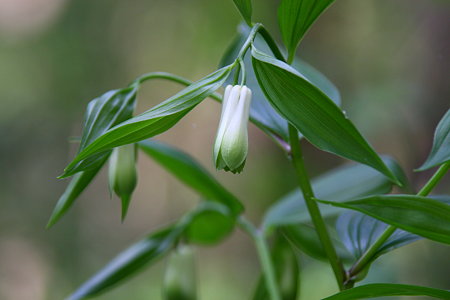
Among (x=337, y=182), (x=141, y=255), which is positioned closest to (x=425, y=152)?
(x=337, y=182)

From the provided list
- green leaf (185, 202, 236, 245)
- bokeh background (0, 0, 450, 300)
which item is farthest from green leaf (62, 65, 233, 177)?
bokeh background (0, 0, 450, 300)

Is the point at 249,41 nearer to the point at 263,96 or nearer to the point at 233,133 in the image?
the point at 233,133

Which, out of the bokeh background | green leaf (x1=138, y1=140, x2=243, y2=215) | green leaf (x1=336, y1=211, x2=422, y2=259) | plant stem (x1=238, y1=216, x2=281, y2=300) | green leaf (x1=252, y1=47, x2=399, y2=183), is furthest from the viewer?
the bokeh background

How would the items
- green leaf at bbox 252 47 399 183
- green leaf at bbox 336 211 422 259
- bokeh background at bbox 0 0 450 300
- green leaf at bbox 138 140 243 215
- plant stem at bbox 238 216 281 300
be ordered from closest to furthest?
1. green leaf at bbox 252 47 399 183
2. green leaf at bbox 336 211 422 259
3. plant stem at bbox 238 216 281 300
4. green leaf at bbox 138 140 243 215
5. bokeh background at bbox 0 0 450 300

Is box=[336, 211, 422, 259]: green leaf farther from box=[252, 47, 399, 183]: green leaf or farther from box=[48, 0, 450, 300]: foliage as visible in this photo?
box=[252, 47, 399, 183]: green leaf

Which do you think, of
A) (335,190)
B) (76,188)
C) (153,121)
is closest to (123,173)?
(76,188)

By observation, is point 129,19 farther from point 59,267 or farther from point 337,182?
point 337,182

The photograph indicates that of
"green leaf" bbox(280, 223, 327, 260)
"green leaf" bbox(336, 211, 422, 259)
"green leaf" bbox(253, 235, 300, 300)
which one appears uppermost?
"green leaf" bbox(336, 211, 422, 259)
